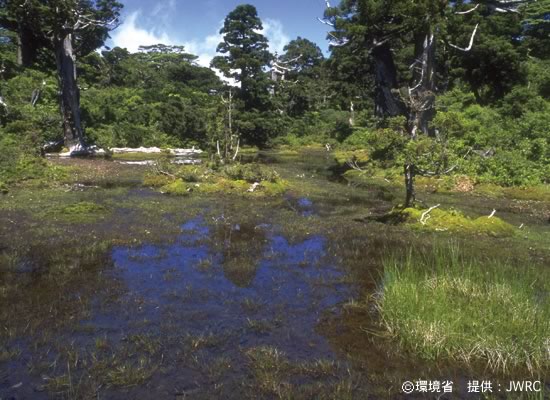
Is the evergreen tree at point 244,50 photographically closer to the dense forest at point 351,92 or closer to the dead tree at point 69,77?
the dense forest at point 351,92

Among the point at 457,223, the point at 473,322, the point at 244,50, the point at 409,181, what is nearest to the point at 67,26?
the point at 244,50

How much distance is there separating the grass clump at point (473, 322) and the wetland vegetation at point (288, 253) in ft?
0.11

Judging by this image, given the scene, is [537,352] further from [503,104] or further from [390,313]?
[503,104]

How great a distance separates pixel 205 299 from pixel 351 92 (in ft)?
192

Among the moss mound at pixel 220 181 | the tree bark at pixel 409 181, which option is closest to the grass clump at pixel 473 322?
the tree bark at pixel 409 181

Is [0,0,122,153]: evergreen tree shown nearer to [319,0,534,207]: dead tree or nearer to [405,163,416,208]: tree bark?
[319,0,534,207]: dead tree

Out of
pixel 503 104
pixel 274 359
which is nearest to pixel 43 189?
pixel 274 359

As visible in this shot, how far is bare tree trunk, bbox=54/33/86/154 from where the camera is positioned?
39969 mm

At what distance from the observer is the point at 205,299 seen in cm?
962

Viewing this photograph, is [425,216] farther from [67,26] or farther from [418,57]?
[67,26]

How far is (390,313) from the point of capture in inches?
317

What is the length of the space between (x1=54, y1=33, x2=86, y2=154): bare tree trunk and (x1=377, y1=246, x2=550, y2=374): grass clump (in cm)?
3824

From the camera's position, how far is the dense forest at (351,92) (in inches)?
1061

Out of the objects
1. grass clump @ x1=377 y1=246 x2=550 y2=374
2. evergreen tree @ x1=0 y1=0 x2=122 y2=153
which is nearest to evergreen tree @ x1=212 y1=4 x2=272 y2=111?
evergreen tree @ x1=0 y1=0 x2=122 y2=153
